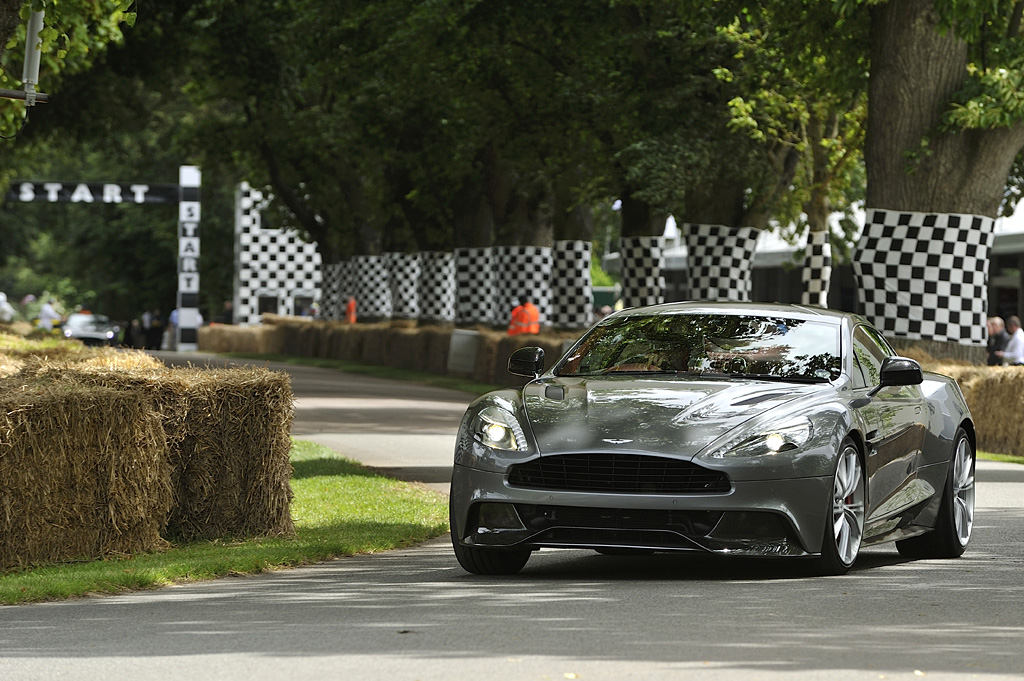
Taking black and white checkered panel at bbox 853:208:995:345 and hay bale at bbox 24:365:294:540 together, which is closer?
hay bale at bbox 24:365:294:540

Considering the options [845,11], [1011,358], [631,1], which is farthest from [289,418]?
[1011,358]

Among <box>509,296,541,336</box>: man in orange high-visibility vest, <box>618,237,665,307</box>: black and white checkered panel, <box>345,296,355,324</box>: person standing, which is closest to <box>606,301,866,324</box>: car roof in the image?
<box>618,237,665,307</box>: black and white checkered panel

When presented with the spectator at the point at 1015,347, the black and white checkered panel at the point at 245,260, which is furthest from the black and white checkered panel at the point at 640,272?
the black and white checkered panel at the point at 245,260

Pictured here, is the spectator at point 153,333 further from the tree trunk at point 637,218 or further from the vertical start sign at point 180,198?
the tree trunk at point 637,218

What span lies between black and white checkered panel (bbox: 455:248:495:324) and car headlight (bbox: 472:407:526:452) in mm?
31713

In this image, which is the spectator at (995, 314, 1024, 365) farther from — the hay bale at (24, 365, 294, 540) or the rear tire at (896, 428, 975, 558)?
the hay bale at (24, 365, 294, 540)

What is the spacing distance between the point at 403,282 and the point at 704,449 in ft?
135

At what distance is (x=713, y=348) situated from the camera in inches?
376

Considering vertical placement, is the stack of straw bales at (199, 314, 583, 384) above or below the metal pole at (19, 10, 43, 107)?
below

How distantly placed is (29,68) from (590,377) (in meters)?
5.44

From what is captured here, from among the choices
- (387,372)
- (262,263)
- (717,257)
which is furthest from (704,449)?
(262,263)

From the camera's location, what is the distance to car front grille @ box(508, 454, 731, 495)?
8258mm

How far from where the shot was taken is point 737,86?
82.9 feet

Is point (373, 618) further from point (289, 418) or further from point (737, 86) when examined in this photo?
point (737, 86)
